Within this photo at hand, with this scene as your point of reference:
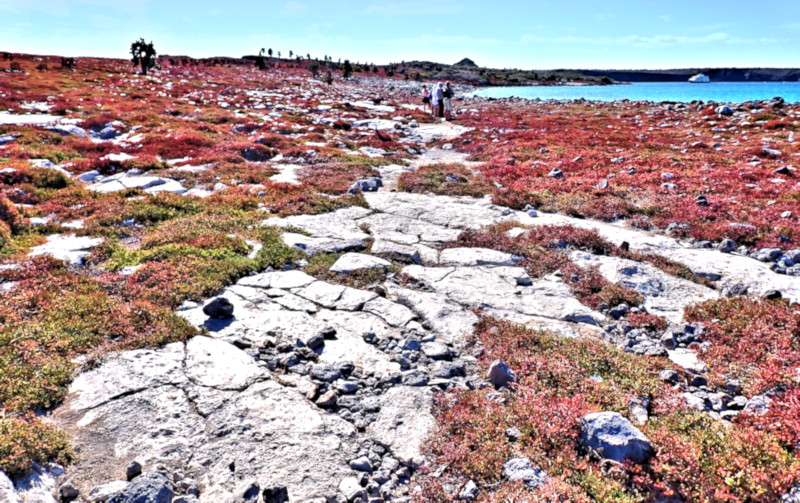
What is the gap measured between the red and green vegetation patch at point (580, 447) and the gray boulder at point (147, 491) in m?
2.36

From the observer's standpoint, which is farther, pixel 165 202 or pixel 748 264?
pixel 165 202

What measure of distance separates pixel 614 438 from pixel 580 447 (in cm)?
35

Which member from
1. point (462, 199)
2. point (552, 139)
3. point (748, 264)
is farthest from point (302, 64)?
point (748, 264)

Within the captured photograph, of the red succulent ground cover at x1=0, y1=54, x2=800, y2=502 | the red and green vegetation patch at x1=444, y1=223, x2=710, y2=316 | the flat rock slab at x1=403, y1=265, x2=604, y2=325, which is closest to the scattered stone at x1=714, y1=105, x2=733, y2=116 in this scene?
the red succulent ground cover at x1=0, y1=54, x2=800, y2=502

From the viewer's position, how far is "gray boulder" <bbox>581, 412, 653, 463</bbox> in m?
4.20

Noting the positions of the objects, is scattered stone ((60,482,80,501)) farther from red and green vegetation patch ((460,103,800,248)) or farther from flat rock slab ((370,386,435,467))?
red and green vegetation patch ((460,103,800,248))

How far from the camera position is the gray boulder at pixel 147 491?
3.75 m

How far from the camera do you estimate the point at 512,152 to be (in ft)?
76.5

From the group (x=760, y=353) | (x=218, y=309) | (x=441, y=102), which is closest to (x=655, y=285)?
(x=760, y=353)

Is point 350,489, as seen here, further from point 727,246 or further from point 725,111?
point 725,111

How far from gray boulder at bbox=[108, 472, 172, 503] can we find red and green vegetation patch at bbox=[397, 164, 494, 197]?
43.8 ft

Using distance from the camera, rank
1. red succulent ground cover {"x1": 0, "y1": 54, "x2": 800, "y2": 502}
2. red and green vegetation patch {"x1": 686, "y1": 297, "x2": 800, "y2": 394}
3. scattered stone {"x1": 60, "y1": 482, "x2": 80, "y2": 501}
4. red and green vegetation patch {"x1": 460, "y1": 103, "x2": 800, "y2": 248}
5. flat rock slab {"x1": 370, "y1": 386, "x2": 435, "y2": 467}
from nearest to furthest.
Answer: scattered stone {"x1": 60, "y1": 482, "x2": 80, "y2": 501} < red succulent ground cover {"x1": 0, "y1": 54, "x2": 800, "y2": 502} < flat rock slab {"x1": 370, "y1": 386, "x2": 435, "y2": 467} < red and green vegetation patch {"x1": 686, "y1": 297, "x2": 800, "y2": 394} < red and green vegetation patch {"x1": 460, "y1": 103, "x2": 800, "y2": 248}

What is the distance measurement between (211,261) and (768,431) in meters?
9.00

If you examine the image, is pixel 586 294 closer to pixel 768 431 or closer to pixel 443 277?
pixel 443 277
